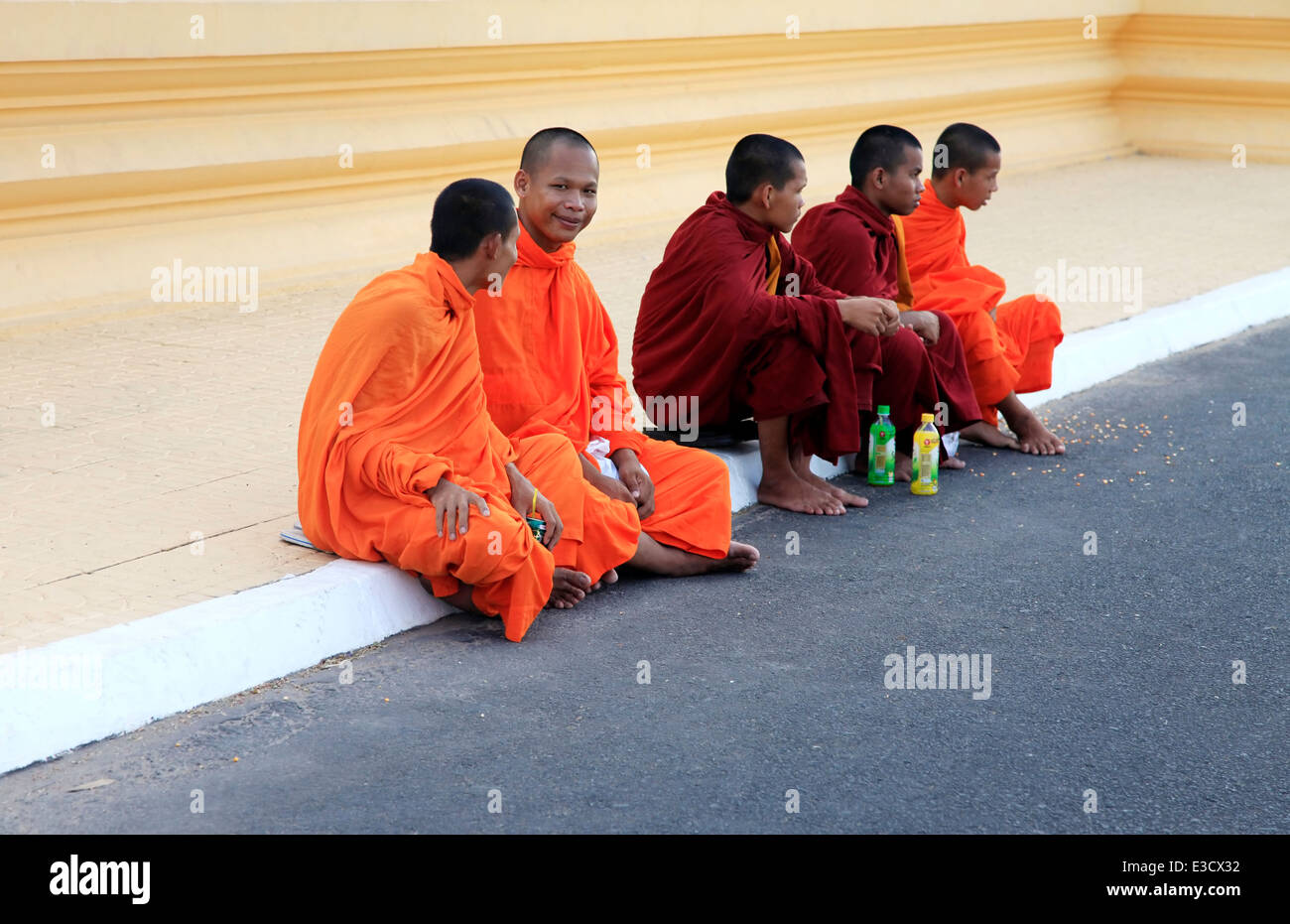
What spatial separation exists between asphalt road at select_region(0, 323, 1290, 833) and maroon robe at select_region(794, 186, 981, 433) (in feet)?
2.14

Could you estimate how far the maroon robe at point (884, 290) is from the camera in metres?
5.68

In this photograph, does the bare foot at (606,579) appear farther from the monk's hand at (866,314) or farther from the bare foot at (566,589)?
the monk's hand at (866,314)

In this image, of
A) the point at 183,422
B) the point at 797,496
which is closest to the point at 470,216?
the point at 797,496

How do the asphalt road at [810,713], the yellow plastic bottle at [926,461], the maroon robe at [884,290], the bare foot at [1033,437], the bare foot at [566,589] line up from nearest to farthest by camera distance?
the asphalt road at [810,713], the bare foot at [566,589], the yellow plastic bottle at [926,461], the maroon robe at [884,290], the bare foot at [1033,437]

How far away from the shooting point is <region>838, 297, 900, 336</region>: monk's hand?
17.1 feet

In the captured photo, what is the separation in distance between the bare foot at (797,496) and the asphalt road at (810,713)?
0.29ft

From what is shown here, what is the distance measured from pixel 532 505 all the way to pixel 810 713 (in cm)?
105

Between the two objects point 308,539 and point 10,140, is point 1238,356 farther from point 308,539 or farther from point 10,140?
point 10,140

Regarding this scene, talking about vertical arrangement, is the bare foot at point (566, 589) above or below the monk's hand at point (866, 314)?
below

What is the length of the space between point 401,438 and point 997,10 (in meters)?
9.44

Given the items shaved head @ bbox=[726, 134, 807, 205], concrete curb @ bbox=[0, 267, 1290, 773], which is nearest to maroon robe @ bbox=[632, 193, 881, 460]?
shaved head @ bbox=[726, 134, 807, 205]

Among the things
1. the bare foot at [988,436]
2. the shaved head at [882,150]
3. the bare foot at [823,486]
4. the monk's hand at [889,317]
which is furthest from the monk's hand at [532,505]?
the bare foot at [988,436]

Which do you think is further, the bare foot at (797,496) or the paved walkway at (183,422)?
the bare foot at (797,496)

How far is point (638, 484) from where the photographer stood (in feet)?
15.4
